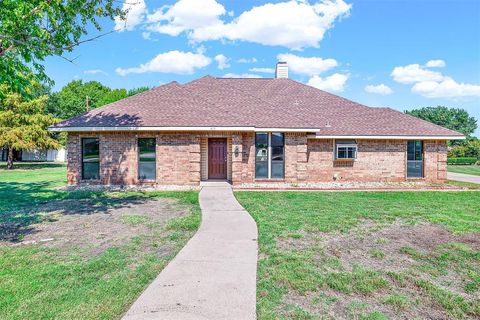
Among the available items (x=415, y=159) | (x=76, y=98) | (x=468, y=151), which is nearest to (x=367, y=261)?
(x=415, y=159)

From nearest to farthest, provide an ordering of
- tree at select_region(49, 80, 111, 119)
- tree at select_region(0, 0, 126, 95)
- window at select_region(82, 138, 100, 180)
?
tree at select_region(0, 0, 126, 95), window at select_region(82, 138, 100, 180), tree at select_region(49, 80, 111, 119)

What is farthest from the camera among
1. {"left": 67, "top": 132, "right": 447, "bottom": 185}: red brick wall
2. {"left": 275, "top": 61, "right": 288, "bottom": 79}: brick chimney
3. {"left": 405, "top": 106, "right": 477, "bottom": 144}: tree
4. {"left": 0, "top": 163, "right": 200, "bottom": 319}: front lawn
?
{"left": 405, "top": 106, "right": 477, "bottom": 144}: tree

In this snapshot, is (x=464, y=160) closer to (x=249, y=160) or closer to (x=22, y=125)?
(x=249, y=160)

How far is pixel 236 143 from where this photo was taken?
546 inches

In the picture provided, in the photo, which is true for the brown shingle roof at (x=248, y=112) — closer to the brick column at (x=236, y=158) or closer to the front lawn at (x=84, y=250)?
the brick column at (x=236, y=158)

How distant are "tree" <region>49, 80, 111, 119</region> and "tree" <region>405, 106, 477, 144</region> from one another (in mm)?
66888

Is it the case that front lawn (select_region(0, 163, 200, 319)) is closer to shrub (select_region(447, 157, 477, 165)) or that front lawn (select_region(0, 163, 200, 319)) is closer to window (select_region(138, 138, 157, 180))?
window (select_region(138, 138, 157, 180))

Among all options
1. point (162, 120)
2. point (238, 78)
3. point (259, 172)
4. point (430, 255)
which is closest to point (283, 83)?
point (238, 78)

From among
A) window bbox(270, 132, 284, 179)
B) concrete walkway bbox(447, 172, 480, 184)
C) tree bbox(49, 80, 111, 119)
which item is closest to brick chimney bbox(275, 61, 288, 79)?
window bbox(270, 132, 284, 179)

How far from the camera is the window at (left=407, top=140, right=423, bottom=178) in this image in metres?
15.6

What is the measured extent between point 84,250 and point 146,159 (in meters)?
8.78

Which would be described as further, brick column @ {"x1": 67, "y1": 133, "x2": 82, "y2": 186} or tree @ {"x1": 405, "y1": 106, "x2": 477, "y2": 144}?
tree @ {"x1": 405, "y1": 106, "x2": 477, "y2": 144}

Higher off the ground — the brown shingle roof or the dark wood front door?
the brown shingle roof

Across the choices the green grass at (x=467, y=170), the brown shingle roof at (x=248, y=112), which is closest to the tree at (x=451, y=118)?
the green grass at (x=467, y=170)
